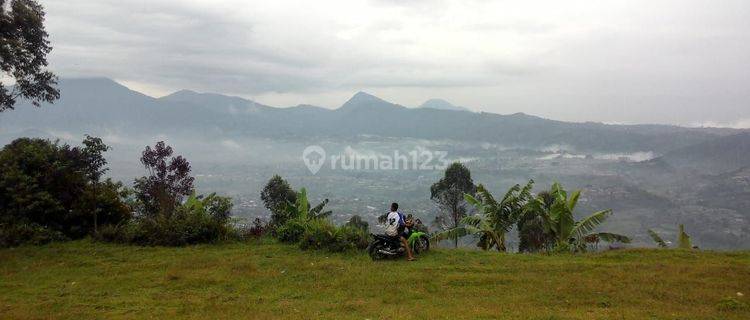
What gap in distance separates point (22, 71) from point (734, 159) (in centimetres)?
14868

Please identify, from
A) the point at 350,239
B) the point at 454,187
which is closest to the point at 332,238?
the point at 350,239

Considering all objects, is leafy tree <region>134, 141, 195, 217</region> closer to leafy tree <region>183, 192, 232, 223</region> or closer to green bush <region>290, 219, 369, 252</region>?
leafy tree <region>183, 192, 232, 223</region>

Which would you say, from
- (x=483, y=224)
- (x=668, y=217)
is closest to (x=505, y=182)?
(x=668, y=217)

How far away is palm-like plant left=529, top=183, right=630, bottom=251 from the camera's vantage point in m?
13.0

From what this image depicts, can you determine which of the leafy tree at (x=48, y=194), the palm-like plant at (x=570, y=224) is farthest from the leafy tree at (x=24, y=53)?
the palm-like plant at (x=570, y=224)

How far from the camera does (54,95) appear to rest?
12.2 m

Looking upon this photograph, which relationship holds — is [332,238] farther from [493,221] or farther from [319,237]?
[493,221]

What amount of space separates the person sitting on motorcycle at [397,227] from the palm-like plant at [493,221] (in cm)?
313

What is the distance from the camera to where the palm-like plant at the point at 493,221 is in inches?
542

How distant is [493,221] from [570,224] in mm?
2077

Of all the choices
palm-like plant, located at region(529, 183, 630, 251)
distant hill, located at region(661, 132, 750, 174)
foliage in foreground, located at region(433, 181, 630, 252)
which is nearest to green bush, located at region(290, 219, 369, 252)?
foliage in foreground, located at region(433, 181, 630, 252)

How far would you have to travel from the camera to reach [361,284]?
27.9ft

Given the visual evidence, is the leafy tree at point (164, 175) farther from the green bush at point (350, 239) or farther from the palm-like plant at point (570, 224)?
the palm-like plant at point (570, 224)

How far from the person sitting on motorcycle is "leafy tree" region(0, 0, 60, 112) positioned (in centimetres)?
864
